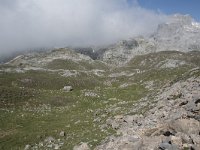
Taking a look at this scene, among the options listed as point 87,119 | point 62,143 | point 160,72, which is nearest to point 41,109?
point 87,119

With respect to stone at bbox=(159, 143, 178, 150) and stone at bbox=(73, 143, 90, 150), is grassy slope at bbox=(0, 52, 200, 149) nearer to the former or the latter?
stone at bbox=(73, 143, 90, 150)

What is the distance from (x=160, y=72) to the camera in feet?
A: 380

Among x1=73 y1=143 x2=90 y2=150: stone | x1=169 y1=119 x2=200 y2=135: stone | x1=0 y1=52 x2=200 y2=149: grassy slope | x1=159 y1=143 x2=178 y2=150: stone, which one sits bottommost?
x1=0 y1=52 x2=200 y2=149: grassy slope

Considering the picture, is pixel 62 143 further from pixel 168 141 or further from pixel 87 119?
pixel 168 141

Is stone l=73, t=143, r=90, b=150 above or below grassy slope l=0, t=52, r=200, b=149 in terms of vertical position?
above

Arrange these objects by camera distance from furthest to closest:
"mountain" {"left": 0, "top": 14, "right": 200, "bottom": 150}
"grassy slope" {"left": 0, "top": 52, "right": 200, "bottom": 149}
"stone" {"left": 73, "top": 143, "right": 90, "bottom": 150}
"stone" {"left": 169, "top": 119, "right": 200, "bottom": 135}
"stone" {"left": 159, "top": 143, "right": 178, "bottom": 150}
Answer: "grassy slope" {"left": 0, "top": 52, "right": 200, "bottom": 149} < "stone" {"left": 73, "top": 143, "right": 90, "bottom": 150} < "mountain" {"left": 0, "top": 14, "right": 200, "bottom": 150} < "stone" {"left": 169, "top": 119, "right": 200, "bottom": 135} < "stone" {"left": 159, "top": 143, "right": 178, "bottom": 150}

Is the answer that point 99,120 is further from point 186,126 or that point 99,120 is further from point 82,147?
point 186,126

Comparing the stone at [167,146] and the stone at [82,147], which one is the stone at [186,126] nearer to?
the stone at [167,146]

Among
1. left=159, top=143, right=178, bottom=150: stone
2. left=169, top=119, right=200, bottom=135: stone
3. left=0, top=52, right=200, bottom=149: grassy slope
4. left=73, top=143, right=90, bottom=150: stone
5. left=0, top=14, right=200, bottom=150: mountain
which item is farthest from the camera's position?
left=0, top=52, right=200, bottom=149: grassy slope

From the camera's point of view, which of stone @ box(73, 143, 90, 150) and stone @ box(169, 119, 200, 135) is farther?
stone @ box(73, 143, 90, 150)

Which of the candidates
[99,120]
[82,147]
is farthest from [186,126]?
[99,120]

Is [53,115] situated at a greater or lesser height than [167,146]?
lesser

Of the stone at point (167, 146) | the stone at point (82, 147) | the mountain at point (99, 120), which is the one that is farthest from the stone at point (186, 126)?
the stone at point (82, 147)

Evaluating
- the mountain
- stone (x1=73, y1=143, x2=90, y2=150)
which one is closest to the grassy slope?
the mountain
